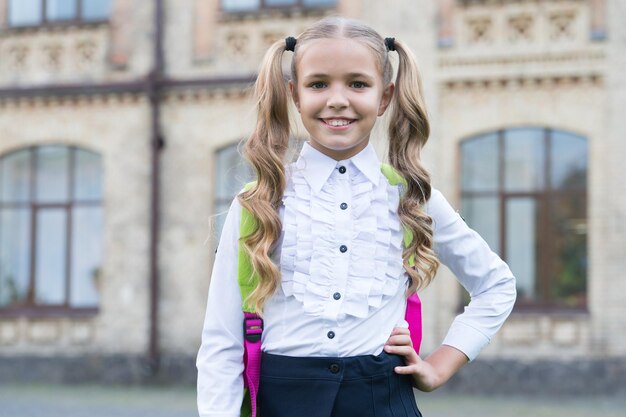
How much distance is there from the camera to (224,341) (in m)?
2.66

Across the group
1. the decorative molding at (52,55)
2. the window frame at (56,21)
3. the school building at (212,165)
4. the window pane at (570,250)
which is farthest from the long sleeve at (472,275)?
the window frame at (56,21)

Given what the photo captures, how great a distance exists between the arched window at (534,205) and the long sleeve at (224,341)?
1162cm

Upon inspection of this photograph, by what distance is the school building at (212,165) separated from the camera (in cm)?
1364

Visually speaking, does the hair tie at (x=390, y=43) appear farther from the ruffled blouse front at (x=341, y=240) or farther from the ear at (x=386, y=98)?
the ruffled blouse front at (x=341, y=240)

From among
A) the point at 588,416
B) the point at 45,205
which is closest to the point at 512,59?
the point at 588,416

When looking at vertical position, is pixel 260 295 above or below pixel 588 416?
above

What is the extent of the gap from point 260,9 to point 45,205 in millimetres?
4476

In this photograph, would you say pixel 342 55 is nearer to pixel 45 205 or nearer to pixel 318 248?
pixel 318 248

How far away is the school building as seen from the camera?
44.8 feet

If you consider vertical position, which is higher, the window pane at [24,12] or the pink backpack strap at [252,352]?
the window pane at [24,12]

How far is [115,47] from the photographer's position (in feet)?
52.1

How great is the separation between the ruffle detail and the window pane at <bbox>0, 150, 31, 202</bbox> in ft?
46.4

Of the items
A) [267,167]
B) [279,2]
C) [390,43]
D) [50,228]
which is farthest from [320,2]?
[267,167]

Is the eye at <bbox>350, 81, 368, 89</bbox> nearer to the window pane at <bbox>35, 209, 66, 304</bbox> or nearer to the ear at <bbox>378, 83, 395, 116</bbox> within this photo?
the ear at <bbox>378, 83, 395, 116</bbox>
